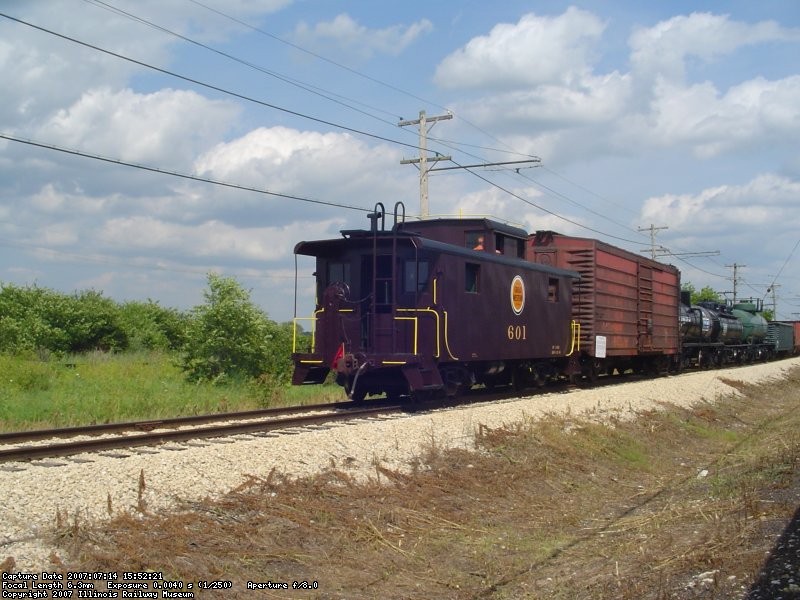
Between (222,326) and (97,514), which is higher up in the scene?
(222,326)

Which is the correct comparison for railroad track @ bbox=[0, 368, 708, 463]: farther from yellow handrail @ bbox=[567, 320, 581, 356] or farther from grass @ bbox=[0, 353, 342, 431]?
yellow handrail @ bbox=[567, 320, 581, 356]

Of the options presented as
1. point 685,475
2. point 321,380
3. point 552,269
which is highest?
point 552,269

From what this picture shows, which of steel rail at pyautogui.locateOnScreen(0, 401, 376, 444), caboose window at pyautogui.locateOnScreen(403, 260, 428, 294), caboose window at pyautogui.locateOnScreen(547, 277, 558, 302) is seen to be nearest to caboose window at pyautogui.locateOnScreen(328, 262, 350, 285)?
caboose window at pyautogui.locateOnScreen(403, 260, 428, 294)

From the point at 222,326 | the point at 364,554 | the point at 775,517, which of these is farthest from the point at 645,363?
the point at 364,554

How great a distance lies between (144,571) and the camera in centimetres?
555

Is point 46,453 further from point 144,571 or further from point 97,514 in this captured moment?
point 144,571

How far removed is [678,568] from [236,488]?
399 cm

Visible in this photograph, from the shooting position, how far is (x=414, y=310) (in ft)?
47.2

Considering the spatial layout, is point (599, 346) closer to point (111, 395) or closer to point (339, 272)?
point (339, 272)

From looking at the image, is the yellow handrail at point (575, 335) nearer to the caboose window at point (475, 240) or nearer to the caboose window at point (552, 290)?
the caboose window at point (552, 290)

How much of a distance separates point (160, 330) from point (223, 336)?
23.0 meters

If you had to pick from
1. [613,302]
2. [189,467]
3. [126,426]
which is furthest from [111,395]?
[613,302]

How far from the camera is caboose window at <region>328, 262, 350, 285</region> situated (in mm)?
15602

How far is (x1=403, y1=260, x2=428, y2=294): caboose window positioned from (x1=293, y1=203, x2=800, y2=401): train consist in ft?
0.07
